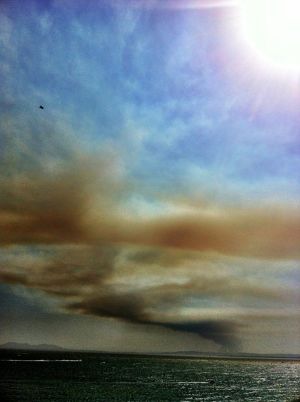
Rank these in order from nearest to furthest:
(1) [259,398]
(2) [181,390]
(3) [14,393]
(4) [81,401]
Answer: (4) [81,401], (3) [14,393], (1) [259,398], (2) [181,390]

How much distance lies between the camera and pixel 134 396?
343ft

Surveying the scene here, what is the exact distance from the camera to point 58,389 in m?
113

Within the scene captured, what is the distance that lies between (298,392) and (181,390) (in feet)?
121

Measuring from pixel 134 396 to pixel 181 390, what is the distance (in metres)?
21.1

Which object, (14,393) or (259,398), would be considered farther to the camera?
(259,398)

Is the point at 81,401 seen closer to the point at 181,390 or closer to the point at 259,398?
the point at 181,390

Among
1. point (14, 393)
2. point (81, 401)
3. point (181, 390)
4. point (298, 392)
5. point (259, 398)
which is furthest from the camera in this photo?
point (298, 392)

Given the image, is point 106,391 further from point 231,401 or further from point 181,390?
point 231,401

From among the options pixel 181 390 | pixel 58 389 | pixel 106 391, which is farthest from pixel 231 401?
pixel 58 389

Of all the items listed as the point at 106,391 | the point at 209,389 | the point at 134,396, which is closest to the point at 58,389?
the point at 106,391

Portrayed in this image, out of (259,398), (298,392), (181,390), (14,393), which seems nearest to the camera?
(14,393)

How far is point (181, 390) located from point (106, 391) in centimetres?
2159

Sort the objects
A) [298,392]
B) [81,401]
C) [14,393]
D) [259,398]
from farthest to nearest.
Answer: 1. [298,392]
2. [259,398]
3. [14,393]
4. [81,401]

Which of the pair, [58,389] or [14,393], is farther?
[58,389]
